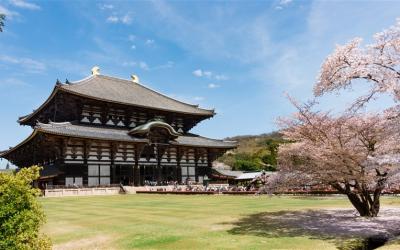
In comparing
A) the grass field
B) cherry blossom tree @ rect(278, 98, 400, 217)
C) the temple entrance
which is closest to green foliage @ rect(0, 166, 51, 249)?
the grass field

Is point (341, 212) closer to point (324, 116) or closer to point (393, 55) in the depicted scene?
point (324, 116)

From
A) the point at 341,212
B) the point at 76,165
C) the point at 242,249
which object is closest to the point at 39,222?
the point at 242,249

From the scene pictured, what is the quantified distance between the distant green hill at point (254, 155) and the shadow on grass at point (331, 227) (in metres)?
3.10

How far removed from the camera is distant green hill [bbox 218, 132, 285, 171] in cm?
6771

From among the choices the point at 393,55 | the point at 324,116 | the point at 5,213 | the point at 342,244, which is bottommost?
the point at 342,244

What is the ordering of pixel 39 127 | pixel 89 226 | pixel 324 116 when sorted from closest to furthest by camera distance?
pixel 89 226, pixel 324 116, pixel 39 127

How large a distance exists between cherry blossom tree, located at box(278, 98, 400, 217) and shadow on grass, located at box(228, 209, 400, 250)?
53.2 inches

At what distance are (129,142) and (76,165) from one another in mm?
6830

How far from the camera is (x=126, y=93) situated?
56406mm

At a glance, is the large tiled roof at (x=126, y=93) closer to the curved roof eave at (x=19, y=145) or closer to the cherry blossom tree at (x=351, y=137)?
the curved roof eave at (x=19, y=145)

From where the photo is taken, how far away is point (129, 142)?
47.8 meters

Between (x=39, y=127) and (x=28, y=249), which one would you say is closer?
(x=28, y=249)

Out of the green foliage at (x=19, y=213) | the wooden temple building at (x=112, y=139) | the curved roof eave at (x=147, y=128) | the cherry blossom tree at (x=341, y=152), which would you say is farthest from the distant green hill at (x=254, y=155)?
the curved roof eave at (x=147, y=128)

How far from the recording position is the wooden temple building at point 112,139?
44062mm
